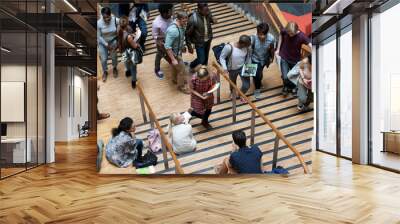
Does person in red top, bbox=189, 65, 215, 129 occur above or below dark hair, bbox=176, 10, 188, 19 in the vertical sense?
below

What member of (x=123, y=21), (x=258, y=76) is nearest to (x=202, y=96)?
(x=258, y=76)

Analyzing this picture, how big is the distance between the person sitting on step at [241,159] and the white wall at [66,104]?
426 inches

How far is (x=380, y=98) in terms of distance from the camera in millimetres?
7801

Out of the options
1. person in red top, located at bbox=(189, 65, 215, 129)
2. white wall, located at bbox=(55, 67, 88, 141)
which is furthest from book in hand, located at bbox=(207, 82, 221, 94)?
white wall, located at bbox=(55, 67, 88, 141)

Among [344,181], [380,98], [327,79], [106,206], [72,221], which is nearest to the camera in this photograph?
[72,221]

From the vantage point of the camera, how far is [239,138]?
21.4ft

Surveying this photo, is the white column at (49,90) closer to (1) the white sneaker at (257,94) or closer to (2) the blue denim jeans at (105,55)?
(2) the blue denim jeans at (105,55)

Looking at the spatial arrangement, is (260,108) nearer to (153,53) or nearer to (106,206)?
(153,53)

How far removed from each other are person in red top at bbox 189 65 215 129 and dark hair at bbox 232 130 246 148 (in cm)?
44

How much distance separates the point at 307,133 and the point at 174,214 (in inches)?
129

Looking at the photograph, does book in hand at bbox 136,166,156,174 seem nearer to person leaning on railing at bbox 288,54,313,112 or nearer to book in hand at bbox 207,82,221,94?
book in hand at bbox 207,82,221,94

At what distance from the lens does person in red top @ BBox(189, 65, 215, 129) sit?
6633 mm

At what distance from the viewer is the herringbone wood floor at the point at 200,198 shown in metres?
4.08

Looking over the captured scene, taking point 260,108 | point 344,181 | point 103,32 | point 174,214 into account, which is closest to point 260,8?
point 260,108
